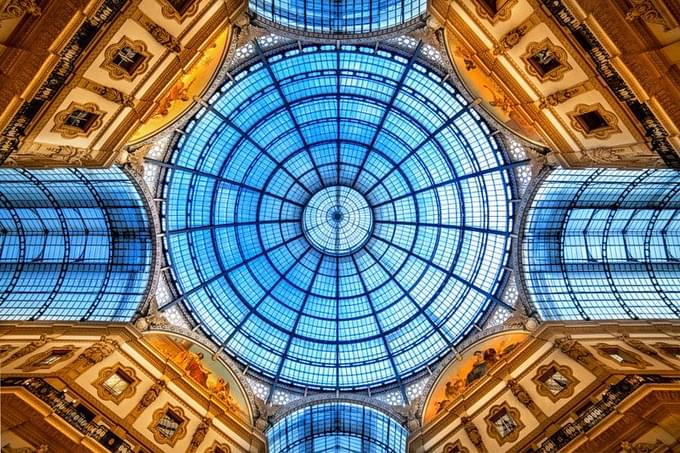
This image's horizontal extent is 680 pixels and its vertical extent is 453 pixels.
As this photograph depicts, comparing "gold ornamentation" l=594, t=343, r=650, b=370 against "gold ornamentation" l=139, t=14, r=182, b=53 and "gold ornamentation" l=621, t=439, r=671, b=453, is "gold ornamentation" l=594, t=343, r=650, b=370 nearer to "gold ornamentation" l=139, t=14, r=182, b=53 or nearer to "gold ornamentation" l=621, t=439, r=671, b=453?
"gold ornamentation" l=621, t=439, r=671, b=453

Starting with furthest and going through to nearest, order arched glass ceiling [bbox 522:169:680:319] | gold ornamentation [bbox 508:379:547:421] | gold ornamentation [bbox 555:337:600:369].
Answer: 1. arched glass ceiling [bbox 522:169:680:319]
2. gold ornamentation [bbox 508:379:547:421]
3. gold ornamentation [bbox 555:337:600:369]

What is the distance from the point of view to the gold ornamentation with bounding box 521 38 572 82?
53.6 ft

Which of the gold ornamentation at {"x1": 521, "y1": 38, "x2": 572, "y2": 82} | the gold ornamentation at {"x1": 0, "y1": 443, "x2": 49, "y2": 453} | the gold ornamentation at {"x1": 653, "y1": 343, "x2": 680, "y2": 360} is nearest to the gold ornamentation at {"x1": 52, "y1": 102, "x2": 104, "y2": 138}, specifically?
the gold ornamentation at {"x1": 0, "y1": 443, "x2": 49, "y2": 453}

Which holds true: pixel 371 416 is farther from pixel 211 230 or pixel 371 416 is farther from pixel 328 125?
pixel 328 125

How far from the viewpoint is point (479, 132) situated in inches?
1025

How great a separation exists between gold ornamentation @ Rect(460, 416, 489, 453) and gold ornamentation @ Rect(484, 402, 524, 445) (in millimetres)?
536

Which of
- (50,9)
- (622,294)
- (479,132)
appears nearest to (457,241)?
(479,132)

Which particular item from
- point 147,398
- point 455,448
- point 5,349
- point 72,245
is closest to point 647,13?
point 455,448

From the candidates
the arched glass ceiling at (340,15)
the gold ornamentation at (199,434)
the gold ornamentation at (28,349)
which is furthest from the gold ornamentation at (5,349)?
the arched glass ceiling at (340,15)

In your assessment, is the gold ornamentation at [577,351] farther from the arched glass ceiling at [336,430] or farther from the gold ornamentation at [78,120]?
the gold ornamentation at [78,120]

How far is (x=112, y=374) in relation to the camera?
21.2m

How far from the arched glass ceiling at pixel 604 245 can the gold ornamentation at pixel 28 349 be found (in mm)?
22912

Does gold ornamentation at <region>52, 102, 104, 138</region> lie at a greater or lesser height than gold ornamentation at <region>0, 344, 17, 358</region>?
greater

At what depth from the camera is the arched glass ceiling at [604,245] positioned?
2453cm
